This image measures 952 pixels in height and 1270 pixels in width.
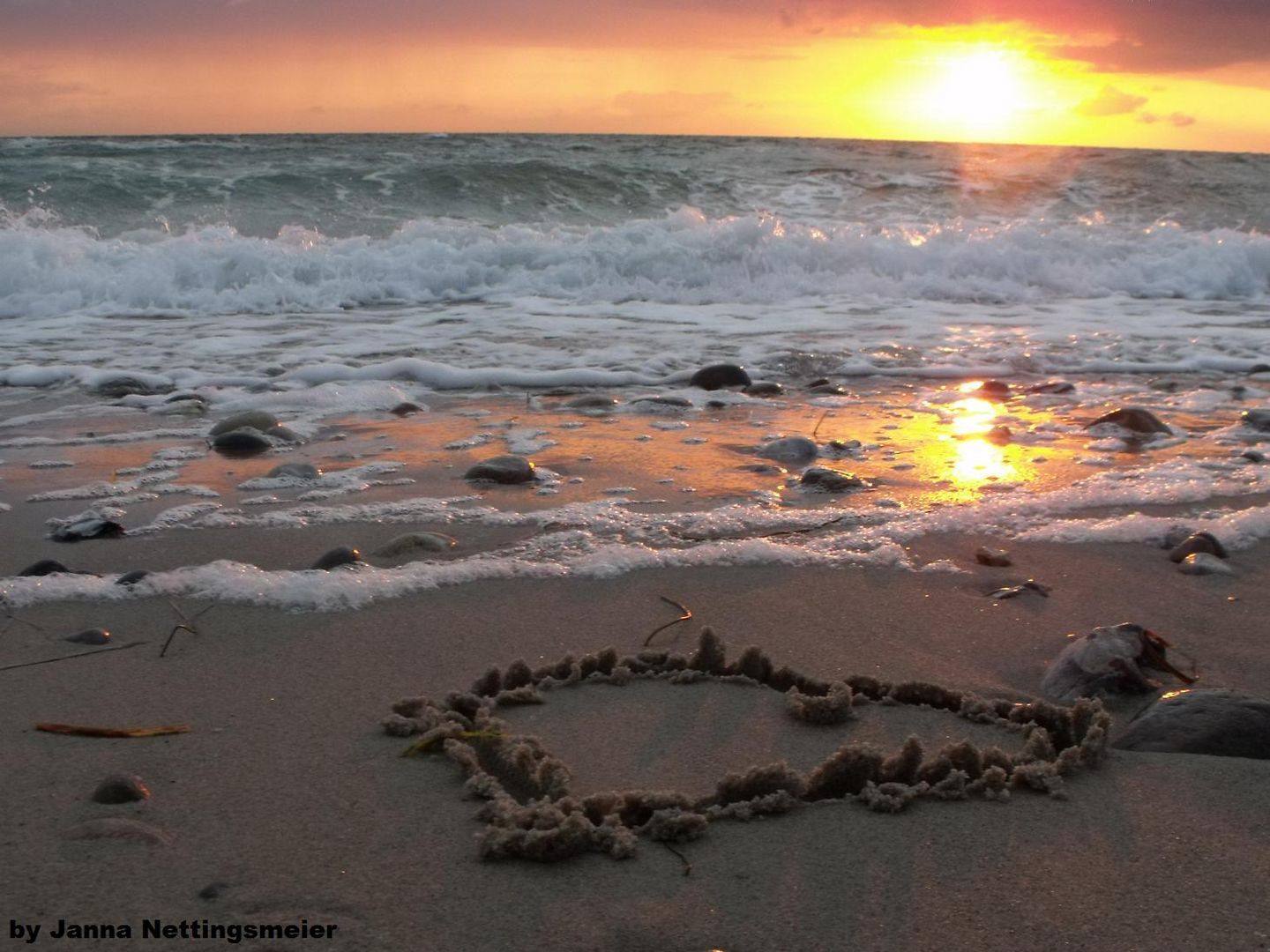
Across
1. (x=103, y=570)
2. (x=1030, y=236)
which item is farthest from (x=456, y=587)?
(x=1030, y=236)

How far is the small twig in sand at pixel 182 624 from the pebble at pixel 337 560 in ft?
1.05

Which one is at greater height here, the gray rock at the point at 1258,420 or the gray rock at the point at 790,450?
the gray rock at the point at 1258,420

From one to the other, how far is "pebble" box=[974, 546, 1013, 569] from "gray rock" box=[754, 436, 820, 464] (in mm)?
1163

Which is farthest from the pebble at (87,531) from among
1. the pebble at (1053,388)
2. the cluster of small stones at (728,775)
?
the pebble at (1053,388)

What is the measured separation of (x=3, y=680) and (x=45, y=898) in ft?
2.92

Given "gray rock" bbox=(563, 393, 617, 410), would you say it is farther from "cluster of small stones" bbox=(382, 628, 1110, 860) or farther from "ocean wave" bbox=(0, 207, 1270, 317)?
"ocean wave" bbox=(0, 207, 1270, 317)

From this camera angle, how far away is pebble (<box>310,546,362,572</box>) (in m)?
3.00

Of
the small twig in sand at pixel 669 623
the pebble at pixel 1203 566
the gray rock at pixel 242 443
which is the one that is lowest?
the gray rock at pixel 242 443

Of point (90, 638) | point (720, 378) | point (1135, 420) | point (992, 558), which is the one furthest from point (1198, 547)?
point (720, 378)

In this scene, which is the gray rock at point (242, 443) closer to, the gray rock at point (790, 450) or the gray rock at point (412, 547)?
the gray rock at point (412, 547)

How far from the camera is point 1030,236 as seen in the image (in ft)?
38.1

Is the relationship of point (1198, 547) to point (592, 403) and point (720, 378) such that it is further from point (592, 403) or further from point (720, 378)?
point (720, 378)

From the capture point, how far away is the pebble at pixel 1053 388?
19.0 feet

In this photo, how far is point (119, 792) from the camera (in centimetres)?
182
